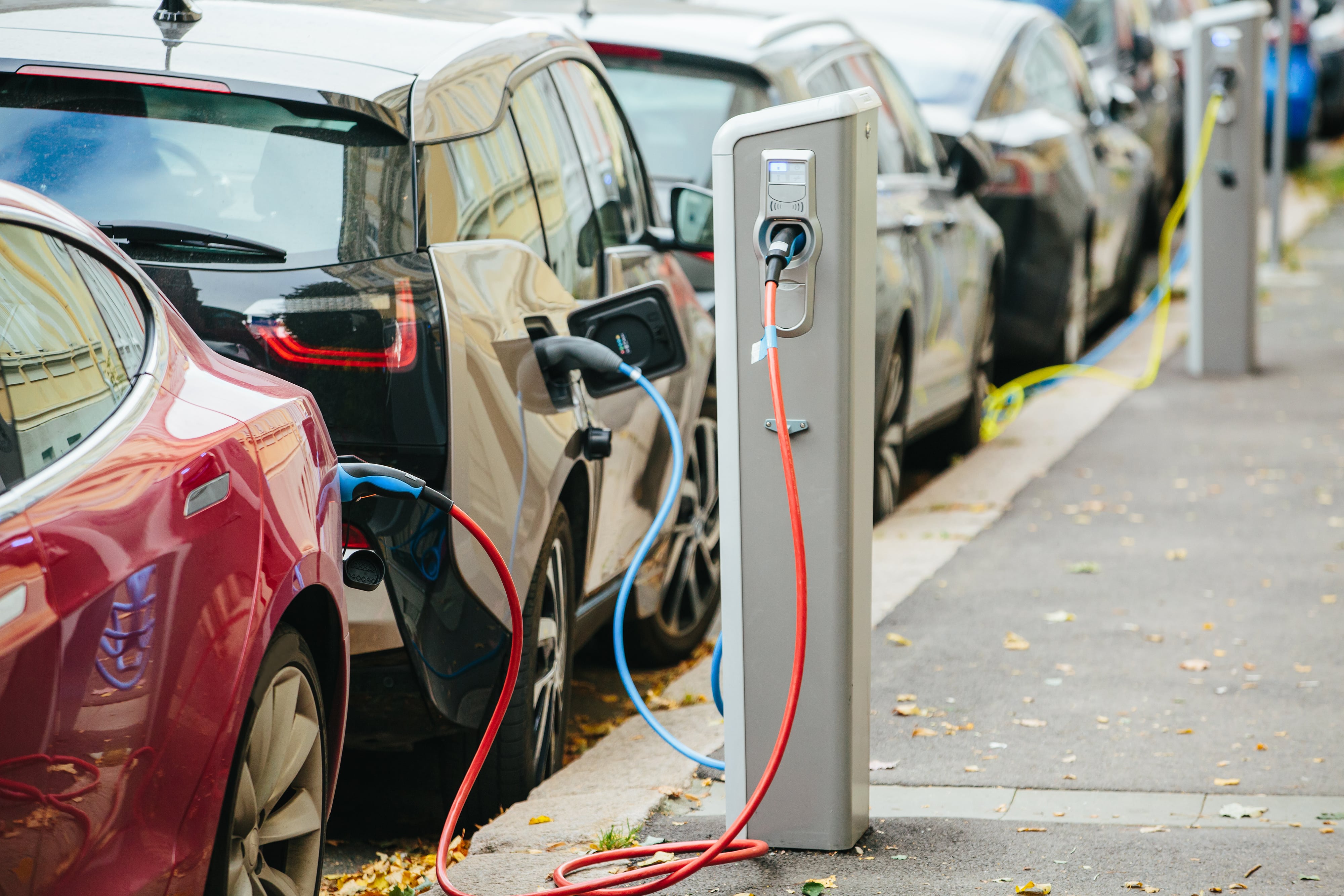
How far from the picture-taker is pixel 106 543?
96.3 inches

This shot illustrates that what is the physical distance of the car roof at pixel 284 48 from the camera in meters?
3.90

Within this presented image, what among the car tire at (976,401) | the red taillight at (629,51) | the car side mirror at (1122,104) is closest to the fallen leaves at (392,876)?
the red taillight at (629,51)

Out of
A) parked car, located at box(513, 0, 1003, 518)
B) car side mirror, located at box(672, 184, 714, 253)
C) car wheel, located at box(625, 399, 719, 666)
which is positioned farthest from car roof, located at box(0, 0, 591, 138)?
car wheel, located at box(625, 399, 719, 666)

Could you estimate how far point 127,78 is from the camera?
387 centimetres

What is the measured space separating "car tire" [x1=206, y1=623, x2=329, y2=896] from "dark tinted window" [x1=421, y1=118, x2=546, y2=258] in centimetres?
117

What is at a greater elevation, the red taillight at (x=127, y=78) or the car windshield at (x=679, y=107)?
the red taillight at (x=127, y=78)

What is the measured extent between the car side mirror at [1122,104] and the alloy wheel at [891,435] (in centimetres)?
495

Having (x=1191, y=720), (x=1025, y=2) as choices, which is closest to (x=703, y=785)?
(x=1191, y=720)

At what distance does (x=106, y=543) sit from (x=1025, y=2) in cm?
1252

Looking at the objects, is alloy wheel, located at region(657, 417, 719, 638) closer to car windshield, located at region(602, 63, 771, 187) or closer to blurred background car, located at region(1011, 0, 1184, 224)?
car windshield, located at region(602, 63, 771, 187)

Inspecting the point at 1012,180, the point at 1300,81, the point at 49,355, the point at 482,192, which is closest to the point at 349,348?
the point at 482,192

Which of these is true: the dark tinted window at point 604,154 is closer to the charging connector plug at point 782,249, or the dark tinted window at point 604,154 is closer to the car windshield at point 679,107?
the car windshield at point 679,107

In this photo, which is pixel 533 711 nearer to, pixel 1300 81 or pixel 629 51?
pixel 629 51

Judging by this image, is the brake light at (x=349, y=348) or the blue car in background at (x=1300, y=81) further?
Result: the blue car in background at (x=1300, y=81)
